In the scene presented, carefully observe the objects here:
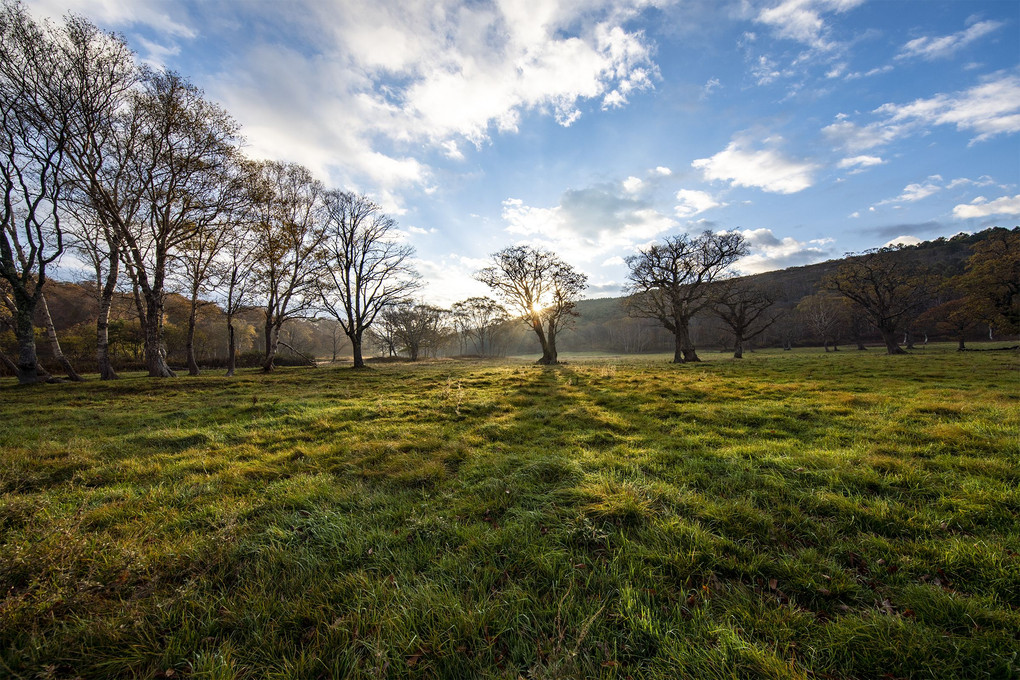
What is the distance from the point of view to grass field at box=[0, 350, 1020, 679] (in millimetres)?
2117

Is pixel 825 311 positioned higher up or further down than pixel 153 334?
higher up

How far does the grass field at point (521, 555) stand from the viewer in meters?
2.12

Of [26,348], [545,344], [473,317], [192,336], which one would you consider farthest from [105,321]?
[473,317]

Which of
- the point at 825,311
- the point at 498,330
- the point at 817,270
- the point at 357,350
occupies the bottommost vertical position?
the point at 357,350

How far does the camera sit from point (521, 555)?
10.1 feet

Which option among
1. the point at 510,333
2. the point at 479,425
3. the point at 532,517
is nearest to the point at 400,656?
the point at 532,517

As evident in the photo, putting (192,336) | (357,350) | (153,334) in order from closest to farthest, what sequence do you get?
(153,334) → (192,336) → (357,350)

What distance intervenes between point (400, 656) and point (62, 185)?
25.6 m

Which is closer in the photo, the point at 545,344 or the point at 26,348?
the point at 26,348

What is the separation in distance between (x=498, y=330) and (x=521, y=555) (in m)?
73.0

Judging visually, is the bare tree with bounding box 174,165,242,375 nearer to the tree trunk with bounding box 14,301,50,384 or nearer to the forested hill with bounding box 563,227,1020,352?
the tree trunk with bounding box 14,301,50,384

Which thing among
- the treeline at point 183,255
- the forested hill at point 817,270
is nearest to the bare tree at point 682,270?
the treeline at point 183,255

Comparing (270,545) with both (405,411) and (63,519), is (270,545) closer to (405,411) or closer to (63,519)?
(63,519)

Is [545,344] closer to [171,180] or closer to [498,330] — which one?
[171,180]
